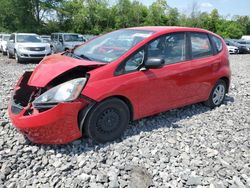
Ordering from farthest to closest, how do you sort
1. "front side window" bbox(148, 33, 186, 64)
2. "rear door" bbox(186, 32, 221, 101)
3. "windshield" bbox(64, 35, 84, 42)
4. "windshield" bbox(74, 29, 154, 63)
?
"windshield" bbox(64, 35, 84, 42) < "rear door" bbox(186, 32, 221, 101) < "front side window" bbox(148, 33, 186, 64) < "windshield" bbox(74, 29, 154, 63)

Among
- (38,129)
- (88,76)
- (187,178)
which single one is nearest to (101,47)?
(88,76)

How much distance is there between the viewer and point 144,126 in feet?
15.3

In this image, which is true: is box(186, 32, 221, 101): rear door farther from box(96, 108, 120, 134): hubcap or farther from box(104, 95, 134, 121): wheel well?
box(96, 108, 120, 134): hubcap

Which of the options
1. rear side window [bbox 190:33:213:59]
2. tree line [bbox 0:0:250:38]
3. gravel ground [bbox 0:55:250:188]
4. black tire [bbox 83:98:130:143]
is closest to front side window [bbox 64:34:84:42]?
rear side window [bbox 190:33:213:59]

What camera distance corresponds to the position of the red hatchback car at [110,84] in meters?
3.62

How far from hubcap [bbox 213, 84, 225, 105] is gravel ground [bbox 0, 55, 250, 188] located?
1.08m

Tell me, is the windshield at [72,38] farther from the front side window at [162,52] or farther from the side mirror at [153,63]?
the side mirror at [153,63]

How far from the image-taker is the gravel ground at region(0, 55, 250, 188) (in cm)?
326

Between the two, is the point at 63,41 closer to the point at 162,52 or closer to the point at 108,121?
the point at 162,52

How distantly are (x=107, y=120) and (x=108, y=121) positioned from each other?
0.07 ft

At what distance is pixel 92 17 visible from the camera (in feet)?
133

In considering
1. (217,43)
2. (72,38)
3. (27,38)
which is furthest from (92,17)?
(217,43)

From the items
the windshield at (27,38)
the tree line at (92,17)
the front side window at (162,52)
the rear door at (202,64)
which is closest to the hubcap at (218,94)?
the rear door at (202,64)

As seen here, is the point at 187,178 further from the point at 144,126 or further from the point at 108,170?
the point at 144,126
